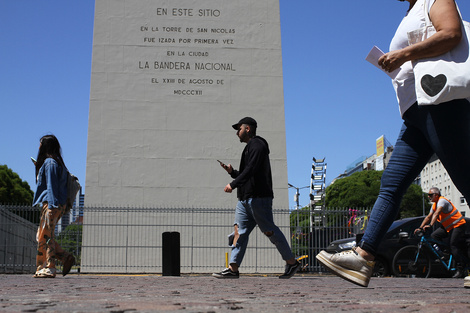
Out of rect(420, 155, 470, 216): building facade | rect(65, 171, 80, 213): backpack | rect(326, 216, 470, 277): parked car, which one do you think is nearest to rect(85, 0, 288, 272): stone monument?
rect(326, 216, 470, 277): parked car

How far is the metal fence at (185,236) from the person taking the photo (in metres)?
16.5

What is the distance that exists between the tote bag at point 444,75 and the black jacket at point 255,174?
13.2ft

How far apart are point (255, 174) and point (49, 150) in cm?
278

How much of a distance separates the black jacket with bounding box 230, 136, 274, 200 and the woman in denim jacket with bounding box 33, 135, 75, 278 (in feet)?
7.80

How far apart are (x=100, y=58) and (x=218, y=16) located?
11.6ft

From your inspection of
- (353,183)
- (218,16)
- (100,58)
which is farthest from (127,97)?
(353,183)

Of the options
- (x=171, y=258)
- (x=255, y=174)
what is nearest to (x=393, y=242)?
(x=171, y=258)

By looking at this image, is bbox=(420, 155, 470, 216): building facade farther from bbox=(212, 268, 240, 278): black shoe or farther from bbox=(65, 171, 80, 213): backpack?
bbox=(65, 171, 80, 213): backpack

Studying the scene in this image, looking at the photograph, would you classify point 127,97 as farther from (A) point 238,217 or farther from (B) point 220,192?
(A) point 238,217

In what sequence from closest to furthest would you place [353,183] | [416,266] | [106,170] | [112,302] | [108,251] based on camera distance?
1. [112,302]
2. [416,266]
3. [108,251]
4. [106,170]
5. [353,183]

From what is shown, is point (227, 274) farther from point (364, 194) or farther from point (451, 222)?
point (364, 194)

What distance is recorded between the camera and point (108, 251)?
16.6 metres

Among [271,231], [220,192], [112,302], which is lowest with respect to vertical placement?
[112,302]

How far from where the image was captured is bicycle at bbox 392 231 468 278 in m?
12.9
